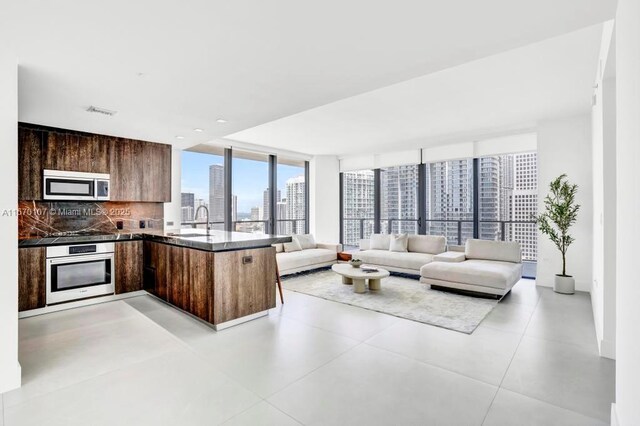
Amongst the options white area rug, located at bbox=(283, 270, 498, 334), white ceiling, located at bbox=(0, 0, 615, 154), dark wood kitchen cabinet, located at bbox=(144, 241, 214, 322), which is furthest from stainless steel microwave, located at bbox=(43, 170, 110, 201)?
white area rug, located at bbox=(283, 270, 498, 334)

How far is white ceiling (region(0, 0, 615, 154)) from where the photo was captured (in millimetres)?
1805

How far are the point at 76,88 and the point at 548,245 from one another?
677cm

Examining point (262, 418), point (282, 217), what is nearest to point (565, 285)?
point (262, 418)

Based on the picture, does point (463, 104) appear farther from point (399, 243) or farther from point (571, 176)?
point (399, 243)

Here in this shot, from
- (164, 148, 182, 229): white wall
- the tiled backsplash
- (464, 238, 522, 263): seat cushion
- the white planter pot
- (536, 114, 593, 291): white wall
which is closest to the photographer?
the tiled backsplash

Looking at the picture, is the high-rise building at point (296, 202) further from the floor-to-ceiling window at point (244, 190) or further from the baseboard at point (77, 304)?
the baseboard at point (77, 304)

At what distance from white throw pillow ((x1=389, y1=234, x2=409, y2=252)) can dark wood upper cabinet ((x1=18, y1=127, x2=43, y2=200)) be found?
19.4ft

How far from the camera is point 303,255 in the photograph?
6.34m

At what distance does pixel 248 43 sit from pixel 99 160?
3.79m

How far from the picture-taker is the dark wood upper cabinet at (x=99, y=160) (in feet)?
13.5

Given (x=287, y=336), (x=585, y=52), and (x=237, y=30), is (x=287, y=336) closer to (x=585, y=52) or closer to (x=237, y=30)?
(x=237, y=30)

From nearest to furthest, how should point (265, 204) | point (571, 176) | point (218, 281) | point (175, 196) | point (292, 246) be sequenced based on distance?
point (218, 281) → point (571, 176) → point (175, 196) → point (292, 246) → point (265, 204)

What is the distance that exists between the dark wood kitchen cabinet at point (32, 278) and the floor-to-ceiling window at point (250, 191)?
336 cm

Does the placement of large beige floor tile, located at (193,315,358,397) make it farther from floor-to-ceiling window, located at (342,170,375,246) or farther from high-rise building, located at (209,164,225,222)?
floor-to-ceiling window, located at (342,170,375,246)
